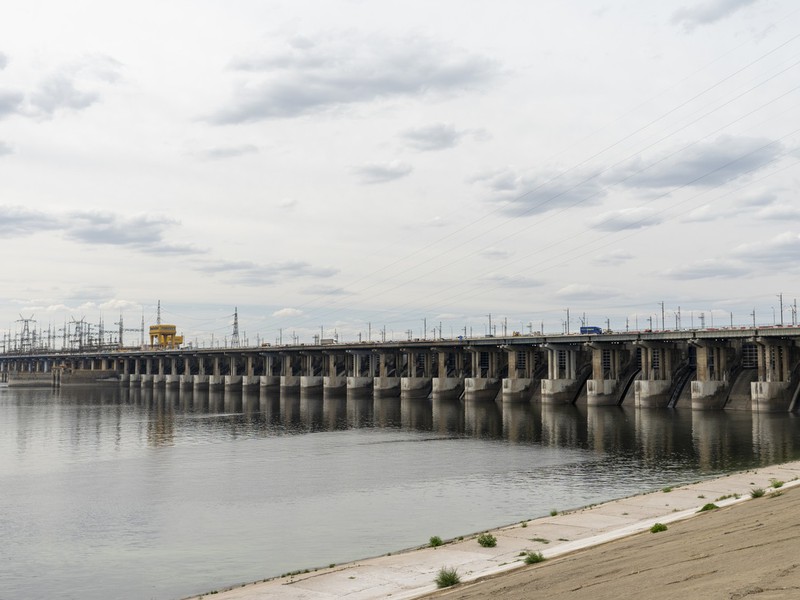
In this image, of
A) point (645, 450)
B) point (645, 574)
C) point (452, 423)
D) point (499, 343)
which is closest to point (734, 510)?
point (645, 574)

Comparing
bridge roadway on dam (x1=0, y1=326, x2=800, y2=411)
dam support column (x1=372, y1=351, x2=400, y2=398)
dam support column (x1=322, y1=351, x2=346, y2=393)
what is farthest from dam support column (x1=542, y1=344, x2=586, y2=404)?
dam support column (x1=322, y1=351, x2=346, y2=393)

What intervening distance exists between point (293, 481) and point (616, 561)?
36.4 metres

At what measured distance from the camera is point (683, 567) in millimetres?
19906

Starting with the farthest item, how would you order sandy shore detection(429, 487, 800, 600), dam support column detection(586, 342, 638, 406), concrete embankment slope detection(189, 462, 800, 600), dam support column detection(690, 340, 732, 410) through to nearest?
dam support column detection(586, 342, 638, 406) < dam support column detection(690, 340, 732, 410) < concrete embankment slope detection(189, 462, 800, 600) < sandy shore detection(429, 487, 800, 600)

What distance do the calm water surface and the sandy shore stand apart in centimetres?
1140

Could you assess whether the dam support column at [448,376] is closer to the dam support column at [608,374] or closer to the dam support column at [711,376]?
the dam support column at [608,374]

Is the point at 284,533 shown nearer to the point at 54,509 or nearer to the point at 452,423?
the point at 54,509

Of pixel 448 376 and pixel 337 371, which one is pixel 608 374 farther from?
pixel 337 371

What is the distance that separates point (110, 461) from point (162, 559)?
39010 mm

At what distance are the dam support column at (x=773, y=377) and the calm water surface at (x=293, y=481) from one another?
4028mm

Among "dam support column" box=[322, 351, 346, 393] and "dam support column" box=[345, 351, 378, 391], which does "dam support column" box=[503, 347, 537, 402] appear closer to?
"dam support column" box=[345, 351, 378, 391]

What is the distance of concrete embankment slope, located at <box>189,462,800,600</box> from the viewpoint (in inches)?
713

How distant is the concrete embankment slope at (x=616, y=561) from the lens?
59.4 ft

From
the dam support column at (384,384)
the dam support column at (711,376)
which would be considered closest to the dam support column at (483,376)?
the dam support column at (384,384)
